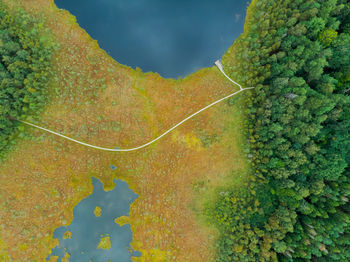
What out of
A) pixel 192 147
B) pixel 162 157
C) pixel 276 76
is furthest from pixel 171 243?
pixel 276 76

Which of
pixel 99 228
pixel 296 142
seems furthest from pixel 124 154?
pixel 296 142

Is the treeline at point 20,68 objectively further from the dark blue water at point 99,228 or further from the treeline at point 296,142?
the treeline at point 296,142

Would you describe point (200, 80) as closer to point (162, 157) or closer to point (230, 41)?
point (230, 41)

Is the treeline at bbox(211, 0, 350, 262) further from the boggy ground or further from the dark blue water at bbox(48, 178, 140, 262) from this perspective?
the dark blue water at bbox(48, 178, 140, 262)

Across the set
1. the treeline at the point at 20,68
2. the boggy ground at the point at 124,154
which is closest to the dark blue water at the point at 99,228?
the boggy ground at the point at 124,154

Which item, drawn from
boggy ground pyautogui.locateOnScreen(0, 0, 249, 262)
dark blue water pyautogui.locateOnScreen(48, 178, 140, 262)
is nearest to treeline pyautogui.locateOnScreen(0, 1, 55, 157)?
boggy ground pyautogui.locateOnScreen(0, 0, 249, 262)

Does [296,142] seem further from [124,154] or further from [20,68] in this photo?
[20,68]
